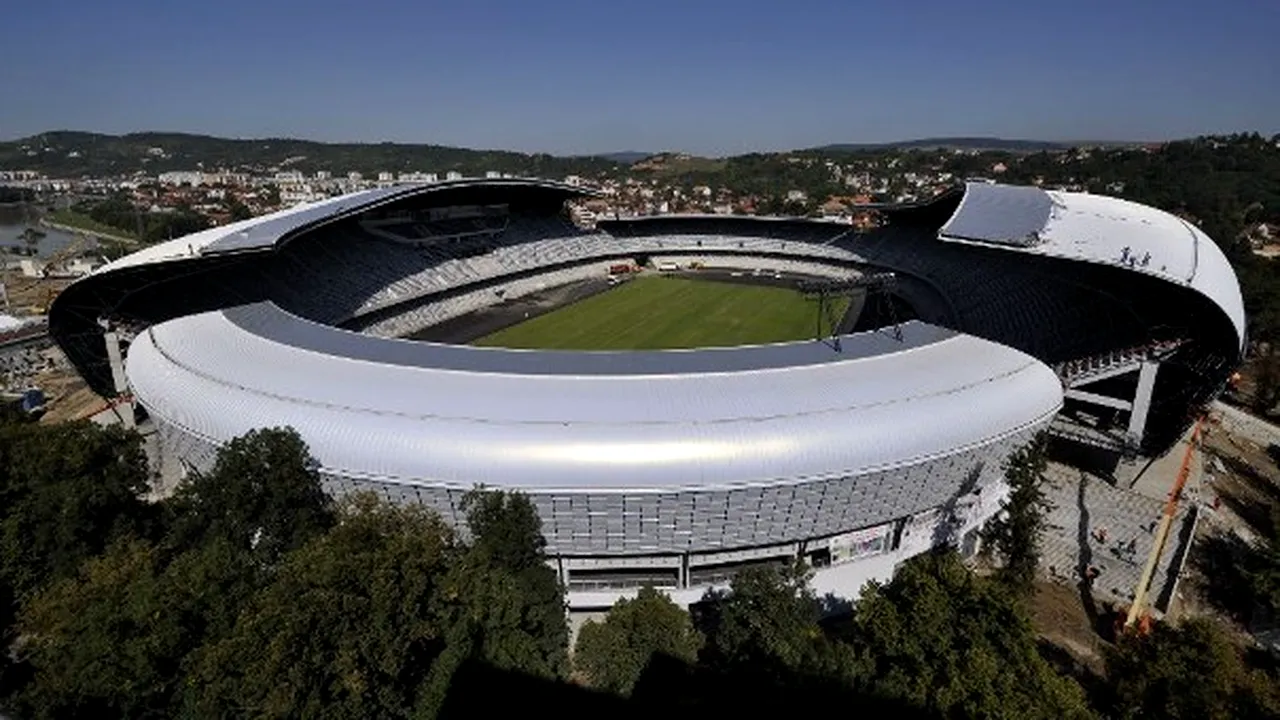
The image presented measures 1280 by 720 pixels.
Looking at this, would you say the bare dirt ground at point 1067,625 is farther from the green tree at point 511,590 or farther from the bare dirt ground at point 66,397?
the bare dirt ground at point 66,397

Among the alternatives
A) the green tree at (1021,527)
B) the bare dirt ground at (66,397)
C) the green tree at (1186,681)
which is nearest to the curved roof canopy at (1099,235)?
the green tree at (1021,527)

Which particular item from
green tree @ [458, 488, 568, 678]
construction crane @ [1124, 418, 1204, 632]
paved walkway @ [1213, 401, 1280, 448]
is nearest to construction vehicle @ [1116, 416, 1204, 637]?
construction crane @ [1124, 418, 1204, 632]

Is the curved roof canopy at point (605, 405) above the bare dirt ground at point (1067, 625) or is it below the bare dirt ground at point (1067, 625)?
above

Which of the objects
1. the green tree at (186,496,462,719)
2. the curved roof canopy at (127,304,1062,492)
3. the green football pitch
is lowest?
the green football pitch

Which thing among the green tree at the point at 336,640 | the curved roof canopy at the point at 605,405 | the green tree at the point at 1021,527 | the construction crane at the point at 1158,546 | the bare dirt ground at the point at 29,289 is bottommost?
the bare dirt ground at the point at 29,289

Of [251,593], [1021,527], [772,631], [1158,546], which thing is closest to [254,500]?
[251,593]

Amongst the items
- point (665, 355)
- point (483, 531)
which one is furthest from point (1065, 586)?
point (483, 531)

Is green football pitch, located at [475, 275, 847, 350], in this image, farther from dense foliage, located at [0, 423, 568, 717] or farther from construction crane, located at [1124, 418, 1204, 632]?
dense foliage, located at [0, 423, 568, 717]
